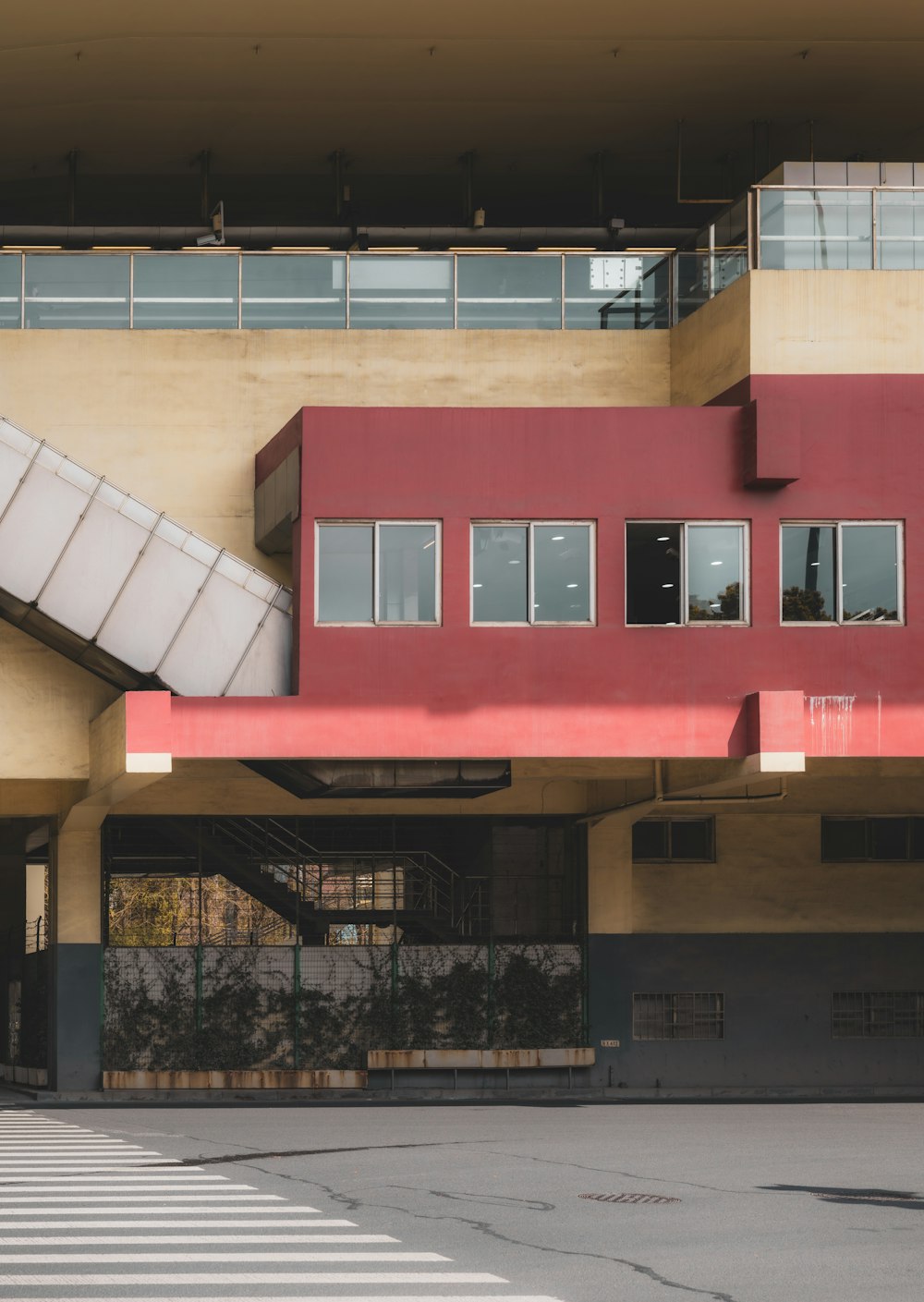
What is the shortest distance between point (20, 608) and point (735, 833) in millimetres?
14268

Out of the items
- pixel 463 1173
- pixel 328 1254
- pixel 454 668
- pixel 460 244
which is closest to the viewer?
Result: pixel 328 1254

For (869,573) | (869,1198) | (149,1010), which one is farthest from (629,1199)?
(149,1010)

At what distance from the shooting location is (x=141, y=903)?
31828 millimetres

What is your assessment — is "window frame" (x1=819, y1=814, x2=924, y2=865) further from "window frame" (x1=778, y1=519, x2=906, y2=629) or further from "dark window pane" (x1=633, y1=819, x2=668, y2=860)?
"window frame" (x1=778, y1=519, x2=906, y2=629)

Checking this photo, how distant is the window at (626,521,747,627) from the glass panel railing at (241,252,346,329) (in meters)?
7.71

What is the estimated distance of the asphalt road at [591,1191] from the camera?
11070 millimetres

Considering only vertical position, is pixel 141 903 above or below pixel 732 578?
below

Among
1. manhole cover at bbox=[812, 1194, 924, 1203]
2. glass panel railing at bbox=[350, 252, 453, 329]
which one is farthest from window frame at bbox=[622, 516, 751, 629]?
manhole cover at bbox=[812, 1194, 924, 1203]

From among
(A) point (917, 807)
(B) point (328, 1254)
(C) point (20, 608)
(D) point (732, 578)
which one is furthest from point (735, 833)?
(B) point (328, 1254)

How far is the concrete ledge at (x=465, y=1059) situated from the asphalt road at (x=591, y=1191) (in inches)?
172

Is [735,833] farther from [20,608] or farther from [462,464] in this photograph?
[20,608]

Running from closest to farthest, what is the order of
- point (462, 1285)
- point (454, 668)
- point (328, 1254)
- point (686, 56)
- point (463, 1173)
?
point (462, 1285)
point (328, 1254)
point (463, 1173)
point (454, 668)
point (686, 56)

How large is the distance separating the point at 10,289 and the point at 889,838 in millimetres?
19249

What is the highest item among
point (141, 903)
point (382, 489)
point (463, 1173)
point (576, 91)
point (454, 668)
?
point (576, 91)
